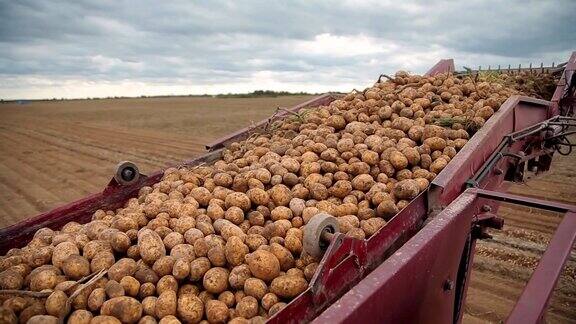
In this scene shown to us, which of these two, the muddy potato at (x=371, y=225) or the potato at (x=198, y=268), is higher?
the muddy potato at (x=371, y=225)

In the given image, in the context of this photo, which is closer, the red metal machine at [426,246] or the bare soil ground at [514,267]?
the red metal machine at [426,246]

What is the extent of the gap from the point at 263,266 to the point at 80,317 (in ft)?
3.00

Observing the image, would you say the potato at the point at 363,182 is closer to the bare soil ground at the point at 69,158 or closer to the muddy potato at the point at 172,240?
the muddy potato at the point at 172,240

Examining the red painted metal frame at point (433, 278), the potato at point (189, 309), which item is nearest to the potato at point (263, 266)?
the potato at point (189, 309)

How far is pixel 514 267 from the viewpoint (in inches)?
186

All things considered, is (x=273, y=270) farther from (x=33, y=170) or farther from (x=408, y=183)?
(x=33, y=170)

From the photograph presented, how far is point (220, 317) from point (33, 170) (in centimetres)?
1119

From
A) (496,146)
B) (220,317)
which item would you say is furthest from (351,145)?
(220,317)

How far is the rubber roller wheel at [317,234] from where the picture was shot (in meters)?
1.98

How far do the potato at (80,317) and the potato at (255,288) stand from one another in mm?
772

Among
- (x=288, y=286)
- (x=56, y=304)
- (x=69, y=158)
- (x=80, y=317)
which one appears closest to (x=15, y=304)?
(x=56, y=304)

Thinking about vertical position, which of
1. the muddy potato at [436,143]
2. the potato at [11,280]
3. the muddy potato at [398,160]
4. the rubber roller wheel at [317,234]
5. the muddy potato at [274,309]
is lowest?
the muddy potato at [274,309]

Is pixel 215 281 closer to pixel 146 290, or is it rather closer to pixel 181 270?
pixel 181 270

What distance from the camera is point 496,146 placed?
3170 millimetres
